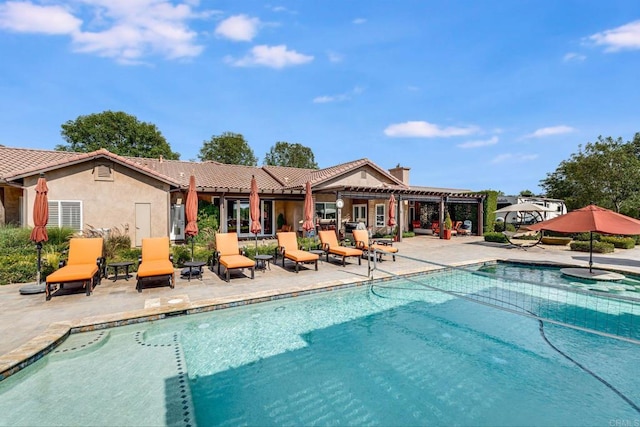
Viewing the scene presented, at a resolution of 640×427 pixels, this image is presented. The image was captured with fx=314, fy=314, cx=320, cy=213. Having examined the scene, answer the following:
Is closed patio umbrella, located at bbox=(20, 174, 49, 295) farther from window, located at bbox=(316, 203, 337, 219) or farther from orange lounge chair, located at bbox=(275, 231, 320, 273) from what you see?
window, located at bbox=(316, 203, 337, 219)

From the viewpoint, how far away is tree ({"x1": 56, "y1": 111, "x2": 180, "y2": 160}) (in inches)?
1834

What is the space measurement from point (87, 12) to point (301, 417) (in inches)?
620

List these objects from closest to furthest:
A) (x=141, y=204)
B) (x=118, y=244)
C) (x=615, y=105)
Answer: (x=118, y=244) → (x=141, y=204) → (x=615, y=105)

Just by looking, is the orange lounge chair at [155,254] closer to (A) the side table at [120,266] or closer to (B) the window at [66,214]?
(A) the side table at [120,266]

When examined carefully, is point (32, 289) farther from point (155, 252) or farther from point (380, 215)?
point (380, 215)

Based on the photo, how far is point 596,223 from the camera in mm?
11008

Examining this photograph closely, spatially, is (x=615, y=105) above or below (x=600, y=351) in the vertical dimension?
above

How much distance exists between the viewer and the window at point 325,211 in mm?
23828

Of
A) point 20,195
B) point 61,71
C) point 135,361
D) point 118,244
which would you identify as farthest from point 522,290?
point 61,71

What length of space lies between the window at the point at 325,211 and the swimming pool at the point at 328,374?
1600cm

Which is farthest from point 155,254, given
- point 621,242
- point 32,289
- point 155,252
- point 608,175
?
point 608,175

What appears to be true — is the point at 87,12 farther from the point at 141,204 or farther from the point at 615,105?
the point at 615,105

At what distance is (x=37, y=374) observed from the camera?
16.4 feet

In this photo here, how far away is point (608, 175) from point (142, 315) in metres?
32.2
